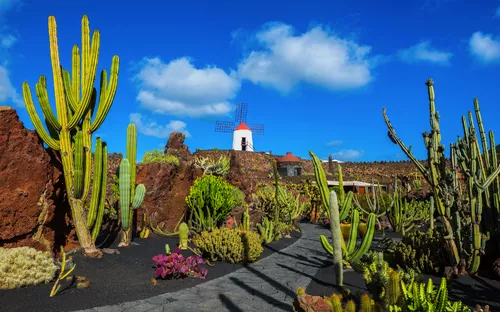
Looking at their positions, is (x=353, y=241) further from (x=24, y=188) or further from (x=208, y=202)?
(x=24, y=188)

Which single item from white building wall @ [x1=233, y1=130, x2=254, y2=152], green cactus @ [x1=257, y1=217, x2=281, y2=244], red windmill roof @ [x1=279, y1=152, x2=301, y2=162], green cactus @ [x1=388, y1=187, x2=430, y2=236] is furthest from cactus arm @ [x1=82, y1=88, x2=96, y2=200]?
white building wall @ [x1=233, y1=130, x2=254, y2=152]

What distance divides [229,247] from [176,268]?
5.92ft

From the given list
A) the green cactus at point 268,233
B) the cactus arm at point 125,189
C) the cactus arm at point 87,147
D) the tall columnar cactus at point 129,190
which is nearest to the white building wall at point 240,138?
the green cactus at point 268,233

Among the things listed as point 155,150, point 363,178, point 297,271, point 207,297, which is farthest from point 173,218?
point 363,178

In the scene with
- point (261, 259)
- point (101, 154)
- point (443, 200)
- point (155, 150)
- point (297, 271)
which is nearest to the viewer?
point (443, 200)

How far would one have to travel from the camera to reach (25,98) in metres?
7.40

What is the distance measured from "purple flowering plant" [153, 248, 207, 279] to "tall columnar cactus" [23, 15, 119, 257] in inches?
75.9

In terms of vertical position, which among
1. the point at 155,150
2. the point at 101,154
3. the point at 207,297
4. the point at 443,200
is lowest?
the point at 207,297

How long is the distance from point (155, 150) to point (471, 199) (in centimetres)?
1056

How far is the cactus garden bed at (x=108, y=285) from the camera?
188 inches

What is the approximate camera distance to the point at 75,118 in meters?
7.31

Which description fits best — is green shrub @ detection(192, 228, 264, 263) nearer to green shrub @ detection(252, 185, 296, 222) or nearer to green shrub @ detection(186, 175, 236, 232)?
green shrub @ detection(186, 175, 236, 232)

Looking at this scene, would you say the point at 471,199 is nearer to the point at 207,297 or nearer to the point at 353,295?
the point at 353,295

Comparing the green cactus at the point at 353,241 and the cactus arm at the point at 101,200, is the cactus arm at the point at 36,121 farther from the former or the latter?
the green cactus at the point at 353,241
